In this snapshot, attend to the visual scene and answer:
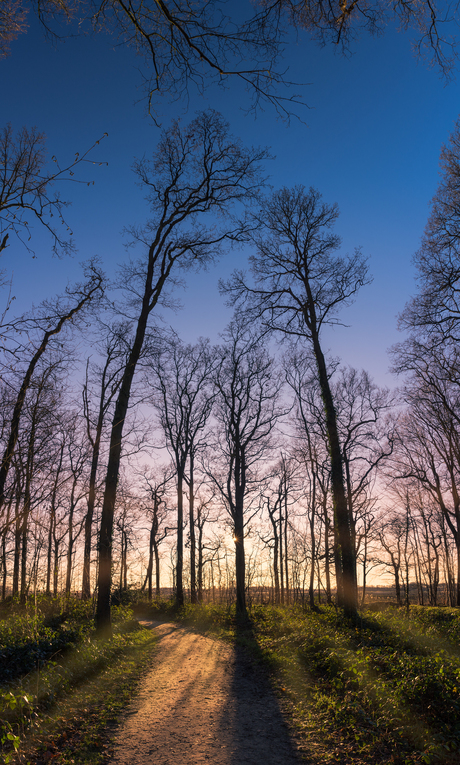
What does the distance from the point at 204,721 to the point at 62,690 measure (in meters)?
2.28

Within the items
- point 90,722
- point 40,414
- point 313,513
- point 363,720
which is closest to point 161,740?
point 90,722

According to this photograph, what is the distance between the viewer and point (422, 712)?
4.44m

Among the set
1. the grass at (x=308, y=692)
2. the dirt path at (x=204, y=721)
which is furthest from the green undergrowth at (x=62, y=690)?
the dirt path at (x=204, y=721)

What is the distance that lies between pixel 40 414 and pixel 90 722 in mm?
5322

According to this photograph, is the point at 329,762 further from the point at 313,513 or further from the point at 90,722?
the point at 313,513

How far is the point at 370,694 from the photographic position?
5.18m

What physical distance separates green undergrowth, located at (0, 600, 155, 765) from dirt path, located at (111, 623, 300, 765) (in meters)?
0.33

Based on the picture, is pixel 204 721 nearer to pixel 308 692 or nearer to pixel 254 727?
pixel 254 727

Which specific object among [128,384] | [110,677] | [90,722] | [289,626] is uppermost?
[128,384]

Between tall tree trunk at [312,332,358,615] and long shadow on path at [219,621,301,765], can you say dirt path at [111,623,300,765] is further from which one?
tall tree trunk at [312,332,358,615]

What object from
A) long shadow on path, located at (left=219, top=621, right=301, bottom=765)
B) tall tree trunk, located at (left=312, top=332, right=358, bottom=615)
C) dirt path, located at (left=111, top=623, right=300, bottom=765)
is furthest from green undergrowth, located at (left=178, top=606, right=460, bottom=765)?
tall tree trunk, located at (left=312, top=332, right=358, bottom=615)

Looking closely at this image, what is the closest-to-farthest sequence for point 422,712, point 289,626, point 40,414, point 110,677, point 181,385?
point 422,712 → point 110,677 → point 40,414 → point 289,626 → point 181,385

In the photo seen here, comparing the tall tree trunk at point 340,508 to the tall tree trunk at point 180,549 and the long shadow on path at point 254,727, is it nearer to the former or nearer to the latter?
the long shadow on path at point 254,727

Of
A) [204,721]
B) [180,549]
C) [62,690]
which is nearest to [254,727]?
[204,721]
